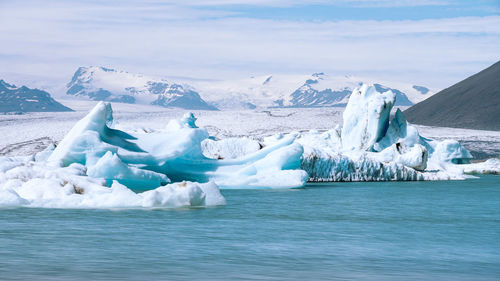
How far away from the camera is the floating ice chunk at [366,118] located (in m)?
27.6

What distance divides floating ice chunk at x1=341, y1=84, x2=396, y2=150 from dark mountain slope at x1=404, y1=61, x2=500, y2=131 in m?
76.8

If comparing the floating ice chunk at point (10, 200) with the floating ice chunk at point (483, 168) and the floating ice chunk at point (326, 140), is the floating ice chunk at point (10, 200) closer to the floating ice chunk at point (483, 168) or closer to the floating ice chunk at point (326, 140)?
the floating ice chunk at point (326, 140)

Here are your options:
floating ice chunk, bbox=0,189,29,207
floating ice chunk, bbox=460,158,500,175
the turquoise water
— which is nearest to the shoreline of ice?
floating ice chunk, bbox=0,189,29,207

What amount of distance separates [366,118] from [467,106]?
89.6 m

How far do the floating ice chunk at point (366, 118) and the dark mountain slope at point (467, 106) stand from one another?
76.8 m

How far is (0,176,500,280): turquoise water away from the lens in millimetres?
6684

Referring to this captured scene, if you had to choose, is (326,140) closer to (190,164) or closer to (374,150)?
(374,150)

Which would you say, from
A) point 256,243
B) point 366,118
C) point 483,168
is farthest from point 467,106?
point 256,243

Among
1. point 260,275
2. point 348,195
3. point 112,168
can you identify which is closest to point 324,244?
point 260,275

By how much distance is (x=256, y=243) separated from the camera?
862 cm

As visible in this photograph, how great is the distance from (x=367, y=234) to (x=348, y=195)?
7.27m

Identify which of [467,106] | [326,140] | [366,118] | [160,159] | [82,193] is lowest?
[82,193]

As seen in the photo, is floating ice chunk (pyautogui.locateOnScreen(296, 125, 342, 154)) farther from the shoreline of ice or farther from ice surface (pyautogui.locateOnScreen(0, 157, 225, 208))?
ice surface (pyautogui.locateOnScreen(0, 157, 225, 208))

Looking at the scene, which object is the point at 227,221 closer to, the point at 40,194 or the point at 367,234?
the point at 367,234
